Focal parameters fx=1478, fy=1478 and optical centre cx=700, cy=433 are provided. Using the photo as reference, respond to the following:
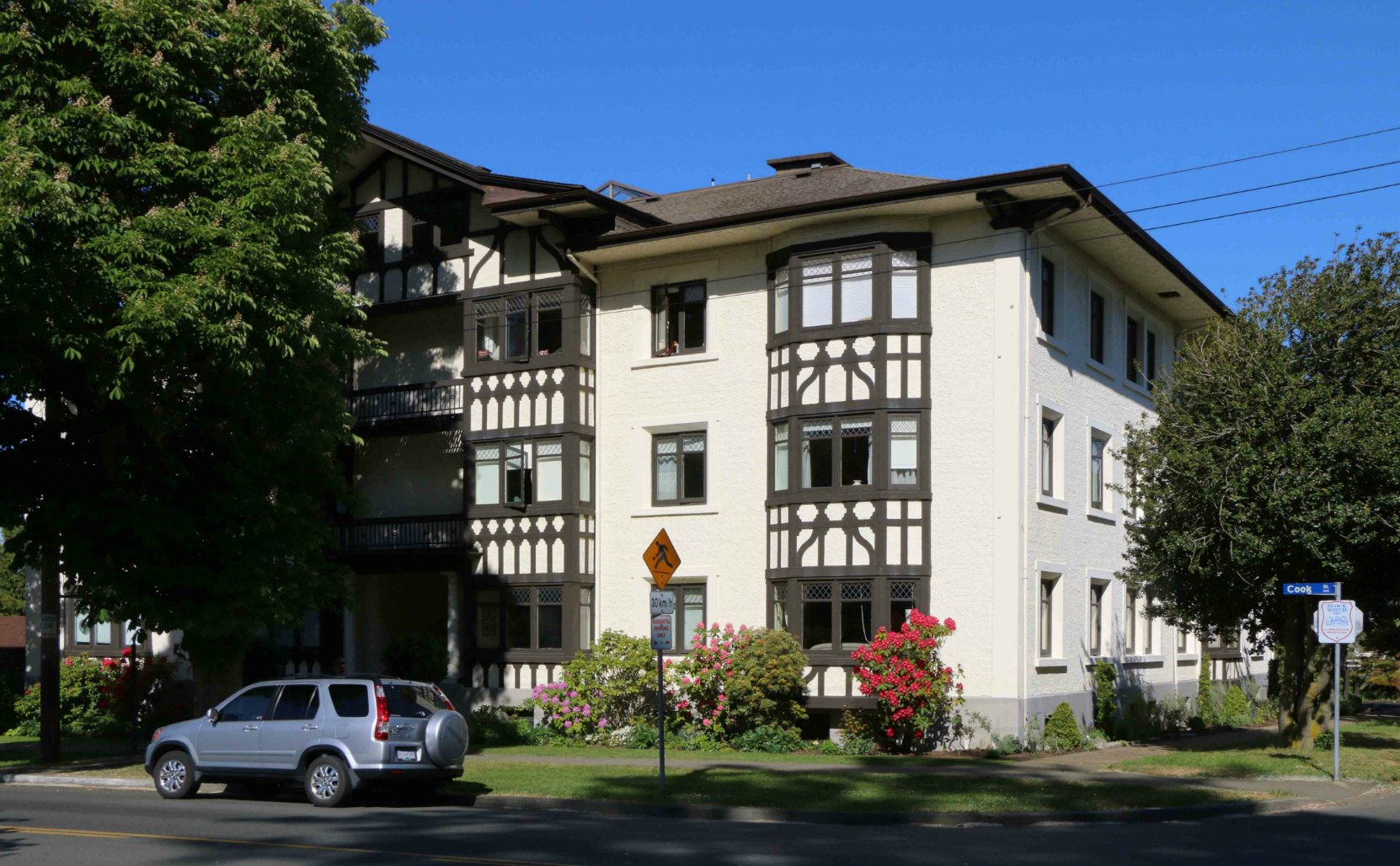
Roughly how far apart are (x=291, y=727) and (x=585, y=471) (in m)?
12.1

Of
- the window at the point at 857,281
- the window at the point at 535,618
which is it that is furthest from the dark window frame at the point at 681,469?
the window at the point at 857,281

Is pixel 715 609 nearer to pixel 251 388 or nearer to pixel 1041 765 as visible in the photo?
pixel 1041 765

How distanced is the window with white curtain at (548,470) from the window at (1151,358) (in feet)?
44.1

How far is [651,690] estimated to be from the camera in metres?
27.7

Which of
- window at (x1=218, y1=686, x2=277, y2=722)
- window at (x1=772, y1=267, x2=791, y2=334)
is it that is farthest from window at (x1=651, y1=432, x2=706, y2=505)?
window at (x1=218, y1=686, x2=277, y2=722)

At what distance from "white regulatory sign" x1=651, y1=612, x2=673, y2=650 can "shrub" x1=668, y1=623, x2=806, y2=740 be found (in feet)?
23.1

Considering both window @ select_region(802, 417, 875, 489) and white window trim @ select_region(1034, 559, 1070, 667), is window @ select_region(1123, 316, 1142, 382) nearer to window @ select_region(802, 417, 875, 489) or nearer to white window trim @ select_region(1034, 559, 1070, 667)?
white window trim @ select_region(1034, 559, 1070, 667)

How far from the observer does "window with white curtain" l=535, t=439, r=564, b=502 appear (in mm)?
29703

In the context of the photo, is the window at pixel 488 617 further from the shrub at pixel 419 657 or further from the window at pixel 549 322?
the window at pixel 549 322

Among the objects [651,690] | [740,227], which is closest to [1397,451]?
[740,227]

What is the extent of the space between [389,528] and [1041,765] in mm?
15205

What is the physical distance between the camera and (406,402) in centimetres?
3212

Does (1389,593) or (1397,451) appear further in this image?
(1389,593)

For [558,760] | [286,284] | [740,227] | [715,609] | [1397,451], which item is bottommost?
[558,760]
